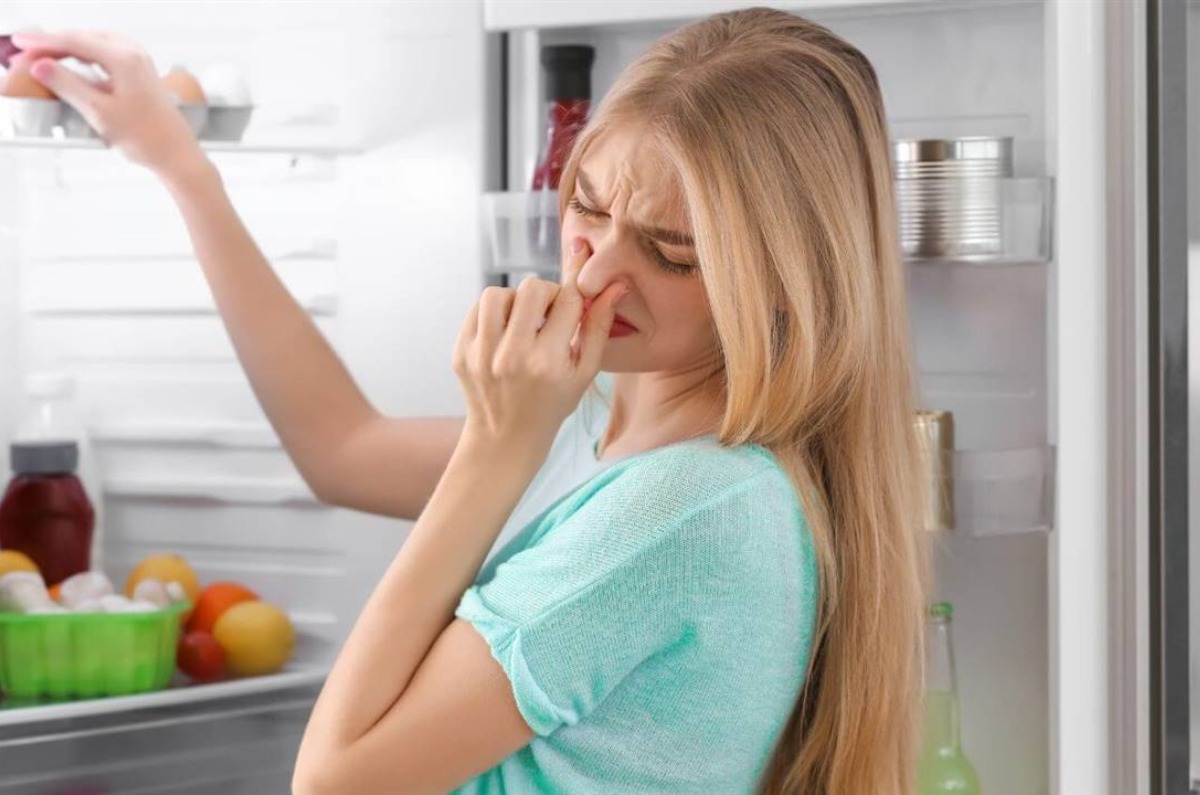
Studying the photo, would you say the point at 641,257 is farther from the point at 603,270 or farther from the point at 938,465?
the point at 938,465

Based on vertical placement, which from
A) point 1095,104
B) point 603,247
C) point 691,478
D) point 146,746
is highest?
point 1095,104

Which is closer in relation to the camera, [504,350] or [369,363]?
[504,350]

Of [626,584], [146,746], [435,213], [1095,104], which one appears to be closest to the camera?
[626,584]

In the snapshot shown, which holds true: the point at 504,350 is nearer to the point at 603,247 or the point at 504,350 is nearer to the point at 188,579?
the point at 603,247

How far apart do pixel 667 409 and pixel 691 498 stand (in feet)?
0.55

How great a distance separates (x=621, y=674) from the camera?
2.97 ft

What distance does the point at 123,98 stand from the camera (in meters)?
1.32

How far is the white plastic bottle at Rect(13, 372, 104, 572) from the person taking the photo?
1.51 meters

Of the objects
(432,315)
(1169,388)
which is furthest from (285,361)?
(1169,388)

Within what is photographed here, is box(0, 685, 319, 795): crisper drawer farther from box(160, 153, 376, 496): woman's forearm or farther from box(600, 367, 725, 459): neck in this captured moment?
box(600, 367, 725, 459): neck

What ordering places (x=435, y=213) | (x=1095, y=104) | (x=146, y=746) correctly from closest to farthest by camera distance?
(x=1095, y=104)
(x=146, y=746)
(x=435, y=213)

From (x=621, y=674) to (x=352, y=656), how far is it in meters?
0.16

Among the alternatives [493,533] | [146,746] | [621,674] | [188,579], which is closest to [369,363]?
[188,579]

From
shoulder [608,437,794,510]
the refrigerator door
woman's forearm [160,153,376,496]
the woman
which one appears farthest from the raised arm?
the refrigerator door
